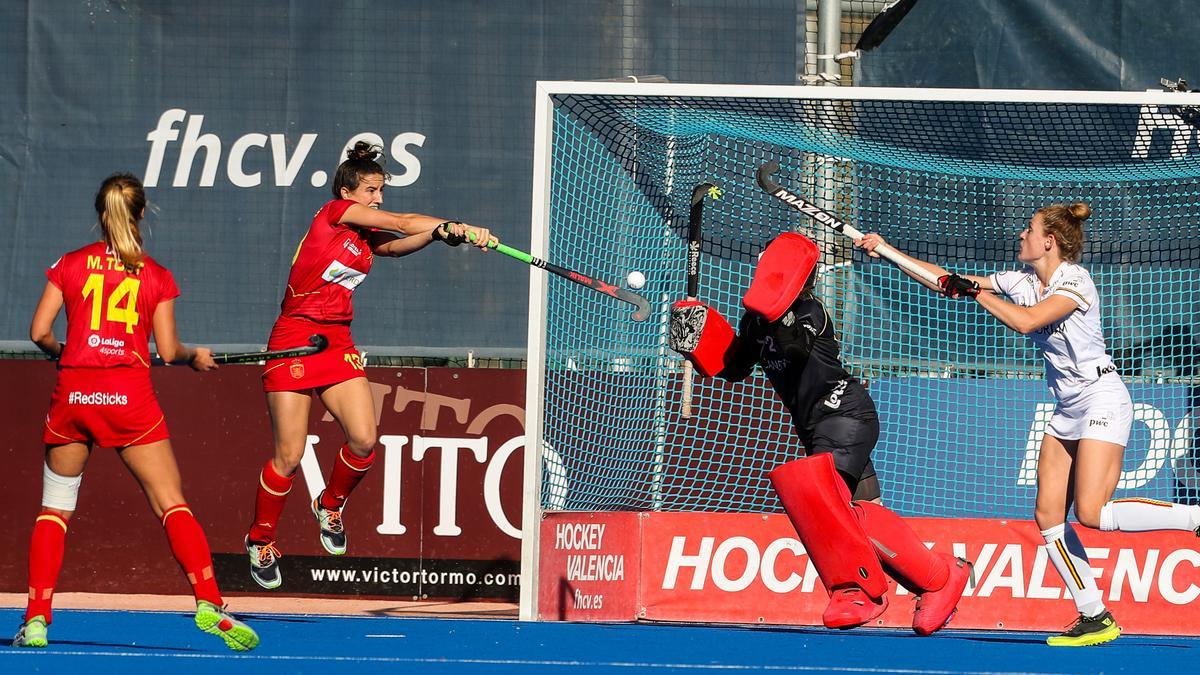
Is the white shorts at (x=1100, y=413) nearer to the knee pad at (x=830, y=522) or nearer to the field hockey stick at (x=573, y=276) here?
the knee pad at (x=830, y=522)

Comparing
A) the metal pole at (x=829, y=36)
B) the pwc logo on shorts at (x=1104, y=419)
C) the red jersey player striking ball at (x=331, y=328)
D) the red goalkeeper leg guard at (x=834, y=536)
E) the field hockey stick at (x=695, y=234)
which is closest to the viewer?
the red goalkeeper leg guard at (x=834, y=536)

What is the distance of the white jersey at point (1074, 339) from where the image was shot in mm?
5805

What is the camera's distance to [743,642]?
5781 mm

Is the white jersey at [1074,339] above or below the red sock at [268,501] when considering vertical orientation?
above

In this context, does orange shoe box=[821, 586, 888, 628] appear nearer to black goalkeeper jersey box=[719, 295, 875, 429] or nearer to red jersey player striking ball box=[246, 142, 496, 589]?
black goalkeeper jersey box=[719, 295, 875, 429]

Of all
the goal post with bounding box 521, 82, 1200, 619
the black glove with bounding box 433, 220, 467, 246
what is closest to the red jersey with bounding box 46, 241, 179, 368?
the black glove with bounding box 433, 220, 467, 246

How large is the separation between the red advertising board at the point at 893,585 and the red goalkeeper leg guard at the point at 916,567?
1.63m

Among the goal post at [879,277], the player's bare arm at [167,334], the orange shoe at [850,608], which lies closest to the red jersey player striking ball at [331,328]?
the player's bare arm at [167,334]

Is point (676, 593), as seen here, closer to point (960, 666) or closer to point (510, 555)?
point (510, 555)

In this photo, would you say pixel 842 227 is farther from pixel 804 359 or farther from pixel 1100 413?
pixel 1100 413

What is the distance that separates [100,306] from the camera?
5.15m

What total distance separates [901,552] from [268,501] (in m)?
2.49

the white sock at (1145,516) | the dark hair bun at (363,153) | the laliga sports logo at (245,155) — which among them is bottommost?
the white sock at (1145,516)

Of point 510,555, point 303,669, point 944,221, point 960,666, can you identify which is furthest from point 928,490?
point 303,669
